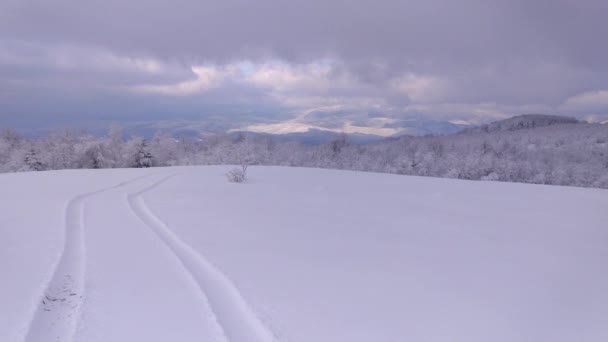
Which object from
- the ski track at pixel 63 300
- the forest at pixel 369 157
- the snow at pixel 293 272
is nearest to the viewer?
the ski track at pixel 63 300

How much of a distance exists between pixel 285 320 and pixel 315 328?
0.28 m

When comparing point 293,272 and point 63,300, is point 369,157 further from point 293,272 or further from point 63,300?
point 63,300

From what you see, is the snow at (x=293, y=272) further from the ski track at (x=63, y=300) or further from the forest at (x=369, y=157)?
the forest at (x=369, y=157)

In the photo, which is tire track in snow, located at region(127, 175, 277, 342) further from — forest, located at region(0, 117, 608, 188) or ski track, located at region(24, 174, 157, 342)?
forest, located at region(0, 117, 608, 188)

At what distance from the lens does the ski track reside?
2.91 meters

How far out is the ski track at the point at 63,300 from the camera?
2.91 metres

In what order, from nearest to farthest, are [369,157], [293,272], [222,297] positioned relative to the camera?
[222,297] → [293,272] → [369,157]

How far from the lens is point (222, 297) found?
144 inches

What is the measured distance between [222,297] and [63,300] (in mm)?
1431

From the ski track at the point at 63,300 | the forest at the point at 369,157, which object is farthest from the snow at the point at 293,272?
the forest at the point at 369,157

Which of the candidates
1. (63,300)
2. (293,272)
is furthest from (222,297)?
(63,300)

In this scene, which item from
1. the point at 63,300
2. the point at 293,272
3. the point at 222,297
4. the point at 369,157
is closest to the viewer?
the point at 63,300

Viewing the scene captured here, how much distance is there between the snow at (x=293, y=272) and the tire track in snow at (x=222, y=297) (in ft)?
0.05

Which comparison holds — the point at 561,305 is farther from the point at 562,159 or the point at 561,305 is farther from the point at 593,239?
the point at 562,159
